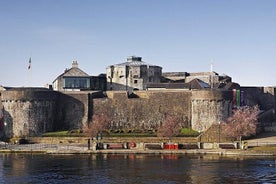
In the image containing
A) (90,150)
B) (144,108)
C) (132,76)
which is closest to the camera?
(90,150)

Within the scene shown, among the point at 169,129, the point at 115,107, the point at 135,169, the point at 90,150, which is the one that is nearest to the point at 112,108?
the point at 115,107

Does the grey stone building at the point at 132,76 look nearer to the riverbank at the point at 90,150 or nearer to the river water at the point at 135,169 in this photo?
the riverbank at the point at 90,150

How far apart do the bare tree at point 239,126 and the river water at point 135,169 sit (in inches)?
469

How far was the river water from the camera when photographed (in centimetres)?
5209

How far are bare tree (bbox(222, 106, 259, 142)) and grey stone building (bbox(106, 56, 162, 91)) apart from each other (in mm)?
32801

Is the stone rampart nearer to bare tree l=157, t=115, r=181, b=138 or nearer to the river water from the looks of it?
bare tree l=157, t=115, r=181, b=138

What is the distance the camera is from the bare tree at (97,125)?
84.1 metres

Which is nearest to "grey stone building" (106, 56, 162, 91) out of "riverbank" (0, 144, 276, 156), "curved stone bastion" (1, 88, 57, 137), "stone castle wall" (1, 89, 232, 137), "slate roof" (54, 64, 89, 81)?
"slate roof" (54, 64, 89, 81)

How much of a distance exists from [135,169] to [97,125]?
27.3 meters

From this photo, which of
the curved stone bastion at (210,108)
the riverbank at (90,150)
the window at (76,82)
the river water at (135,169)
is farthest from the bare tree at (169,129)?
the window at (76,82)

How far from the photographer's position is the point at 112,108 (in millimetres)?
92500

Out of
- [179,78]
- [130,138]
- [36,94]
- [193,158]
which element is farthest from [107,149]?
[179,78]

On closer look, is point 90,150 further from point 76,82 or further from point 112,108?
point 76,82

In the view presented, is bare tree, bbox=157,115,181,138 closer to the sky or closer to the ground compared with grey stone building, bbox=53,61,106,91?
closer to the ground
